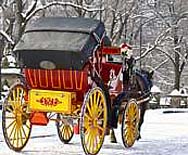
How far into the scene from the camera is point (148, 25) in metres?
50.9

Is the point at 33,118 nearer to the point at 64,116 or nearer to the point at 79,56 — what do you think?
the point at 64,116

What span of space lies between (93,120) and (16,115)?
5.21 ft

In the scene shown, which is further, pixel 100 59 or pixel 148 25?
pixel 148 25

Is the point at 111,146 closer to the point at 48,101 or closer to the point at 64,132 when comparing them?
the point at 64,132

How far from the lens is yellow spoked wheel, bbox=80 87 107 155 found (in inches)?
429

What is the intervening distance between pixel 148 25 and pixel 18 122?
3967 centimetres

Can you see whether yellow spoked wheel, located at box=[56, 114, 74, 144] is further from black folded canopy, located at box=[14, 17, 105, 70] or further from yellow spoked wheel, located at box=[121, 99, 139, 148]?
black folded canopy, located at box=[14, 17, 105, 70]

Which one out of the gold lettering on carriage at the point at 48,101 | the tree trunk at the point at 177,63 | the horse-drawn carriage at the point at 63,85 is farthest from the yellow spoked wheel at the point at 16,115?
the tree trunk at the point at 177,63

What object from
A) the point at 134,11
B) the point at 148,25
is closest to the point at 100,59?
the point at 134,11

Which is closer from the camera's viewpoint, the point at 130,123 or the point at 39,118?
the point at 39,118

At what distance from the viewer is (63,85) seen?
1157cm

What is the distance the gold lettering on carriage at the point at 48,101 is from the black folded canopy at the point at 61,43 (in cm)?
59

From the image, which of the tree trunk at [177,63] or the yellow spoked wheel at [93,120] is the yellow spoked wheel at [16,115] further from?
the tree trunk at [177,63]

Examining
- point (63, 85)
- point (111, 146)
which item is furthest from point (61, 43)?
point (111, 146)
